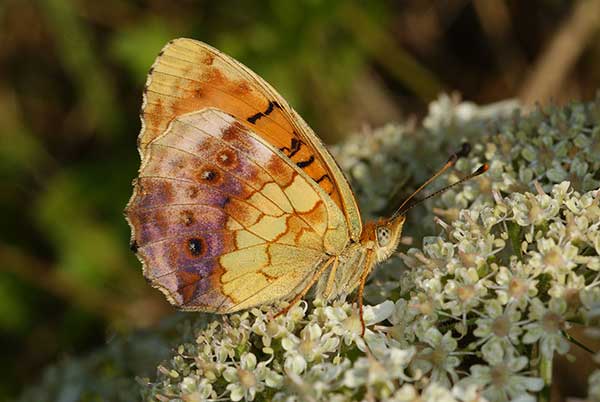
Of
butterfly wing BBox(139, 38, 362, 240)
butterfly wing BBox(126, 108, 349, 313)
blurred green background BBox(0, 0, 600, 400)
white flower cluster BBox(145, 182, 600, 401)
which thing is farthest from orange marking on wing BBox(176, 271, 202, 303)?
blurred green background BBox(0, 0, 600, 400)

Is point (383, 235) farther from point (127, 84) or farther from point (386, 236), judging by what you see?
point (127, 84)

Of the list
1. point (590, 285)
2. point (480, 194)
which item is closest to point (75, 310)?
point (480, 194)

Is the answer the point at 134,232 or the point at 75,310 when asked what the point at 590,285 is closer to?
the point at 134,232

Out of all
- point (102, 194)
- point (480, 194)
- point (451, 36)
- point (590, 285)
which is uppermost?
point (451, 36)

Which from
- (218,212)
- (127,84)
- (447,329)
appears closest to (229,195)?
(218,212)

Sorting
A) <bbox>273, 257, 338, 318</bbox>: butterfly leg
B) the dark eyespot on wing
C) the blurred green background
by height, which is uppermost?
the blurred green background

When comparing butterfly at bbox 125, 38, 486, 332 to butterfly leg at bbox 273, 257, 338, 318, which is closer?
butterfly leg at bbox 273, 257, 338, 318

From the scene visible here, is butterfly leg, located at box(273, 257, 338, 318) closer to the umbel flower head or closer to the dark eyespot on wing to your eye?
the umbel flower head
